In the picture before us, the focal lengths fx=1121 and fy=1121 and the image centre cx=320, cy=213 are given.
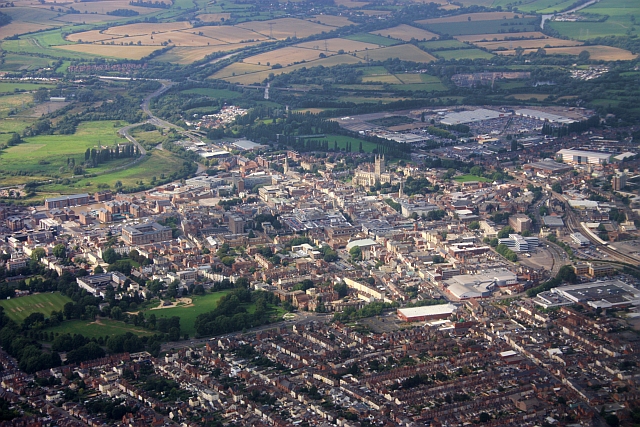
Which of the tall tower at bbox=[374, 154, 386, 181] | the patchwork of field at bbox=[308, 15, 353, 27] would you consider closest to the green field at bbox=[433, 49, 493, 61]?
the patchwork of field at bbox=[308, 15, 353, 27]

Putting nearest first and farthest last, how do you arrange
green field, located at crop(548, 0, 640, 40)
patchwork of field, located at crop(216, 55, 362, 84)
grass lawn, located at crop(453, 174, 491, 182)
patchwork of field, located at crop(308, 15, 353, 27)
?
grass lawn, located at crop(453, 174, 491, 182) → patchwork of field, located at crop(216, 55, 362, 84) → green field, located at crop(548, 0, 640, 40) → patchwork of field, located at crop(308, 15, 353, 27)

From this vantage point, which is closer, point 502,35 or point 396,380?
point 396,380

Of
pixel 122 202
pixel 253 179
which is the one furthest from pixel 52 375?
pixel 253 179

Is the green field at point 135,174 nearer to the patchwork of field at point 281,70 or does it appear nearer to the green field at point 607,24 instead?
the patchwork of field at point 281,70

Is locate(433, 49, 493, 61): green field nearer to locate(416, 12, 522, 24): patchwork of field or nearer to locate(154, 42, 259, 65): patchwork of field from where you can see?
locate(416, 12, 522, 24): patchwork of field

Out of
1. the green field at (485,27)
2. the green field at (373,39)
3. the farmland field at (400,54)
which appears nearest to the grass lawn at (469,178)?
the farmland field at (400,54)

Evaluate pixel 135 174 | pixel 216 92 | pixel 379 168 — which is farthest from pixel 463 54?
pixel 135 174

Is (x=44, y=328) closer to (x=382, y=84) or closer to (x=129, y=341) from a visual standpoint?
(x=129, y=341)
